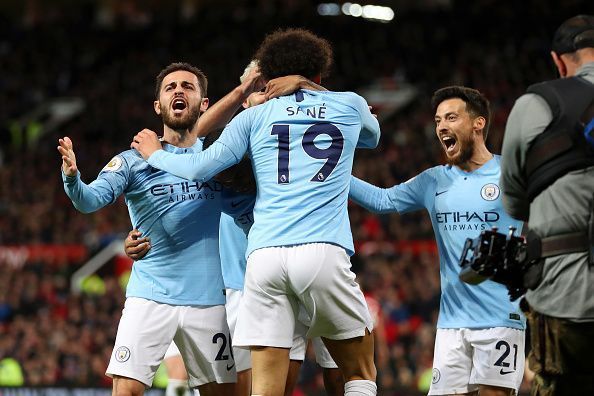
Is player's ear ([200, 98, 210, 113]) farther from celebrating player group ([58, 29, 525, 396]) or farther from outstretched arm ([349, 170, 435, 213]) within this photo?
outstretched arm ([349, 170, 435, 213])

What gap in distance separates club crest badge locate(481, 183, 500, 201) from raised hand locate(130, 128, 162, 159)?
77.4 inches

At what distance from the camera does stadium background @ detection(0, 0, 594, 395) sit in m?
14.6

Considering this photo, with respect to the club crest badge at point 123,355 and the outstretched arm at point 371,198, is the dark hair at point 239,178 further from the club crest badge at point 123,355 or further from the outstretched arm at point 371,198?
the club crest badge at point 123,355

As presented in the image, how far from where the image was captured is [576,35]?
14.9ft

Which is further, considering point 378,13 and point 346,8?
point 346,8

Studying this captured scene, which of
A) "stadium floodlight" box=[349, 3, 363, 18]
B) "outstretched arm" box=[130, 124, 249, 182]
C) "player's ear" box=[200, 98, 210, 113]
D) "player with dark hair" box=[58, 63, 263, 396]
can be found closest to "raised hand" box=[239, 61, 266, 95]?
"player with dark hair" box=[58, 63, 263, 396]

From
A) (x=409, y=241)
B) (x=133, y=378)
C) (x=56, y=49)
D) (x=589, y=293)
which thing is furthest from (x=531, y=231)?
(x=56, y=49)

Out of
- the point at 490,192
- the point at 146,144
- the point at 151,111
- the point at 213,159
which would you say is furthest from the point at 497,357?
the point at 151,111

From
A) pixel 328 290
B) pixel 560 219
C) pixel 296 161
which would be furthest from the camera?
pixel 296 161

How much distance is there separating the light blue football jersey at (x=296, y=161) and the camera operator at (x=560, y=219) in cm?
121

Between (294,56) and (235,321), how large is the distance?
1864 mm

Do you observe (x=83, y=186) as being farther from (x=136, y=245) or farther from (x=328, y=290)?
(x=328, y=290)

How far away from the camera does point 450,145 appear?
254 inches

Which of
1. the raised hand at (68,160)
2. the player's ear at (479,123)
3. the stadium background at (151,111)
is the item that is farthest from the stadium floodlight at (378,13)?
the raised hand at (68,160)
